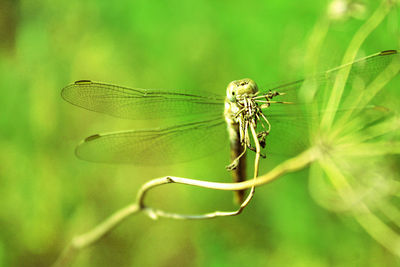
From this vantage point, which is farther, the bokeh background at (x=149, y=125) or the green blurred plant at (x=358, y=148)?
the bokeh background at (x=149, y=125)

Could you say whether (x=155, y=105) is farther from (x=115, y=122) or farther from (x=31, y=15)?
(x=31, y=15)

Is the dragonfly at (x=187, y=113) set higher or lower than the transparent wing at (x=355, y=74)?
lower

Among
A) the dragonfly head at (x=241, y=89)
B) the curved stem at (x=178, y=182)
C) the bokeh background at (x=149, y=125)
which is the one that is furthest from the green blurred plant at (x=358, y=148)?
the dragonfly head at (x=241, y=89)

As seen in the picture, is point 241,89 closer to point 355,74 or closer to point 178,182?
point 178,182

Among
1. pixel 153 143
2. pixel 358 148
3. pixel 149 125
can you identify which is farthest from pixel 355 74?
pixel 149 125

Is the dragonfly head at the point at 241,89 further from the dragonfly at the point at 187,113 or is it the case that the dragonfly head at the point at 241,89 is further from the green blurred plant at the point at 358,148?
the green blurred plant at the point at 358,148

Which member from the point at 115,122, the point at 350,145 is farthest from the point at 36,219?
the point at 350,145

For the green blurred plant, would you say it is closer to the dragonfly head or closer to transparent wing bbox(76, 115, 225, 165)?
transparent wing bbox(76, 115, 225, 165)
